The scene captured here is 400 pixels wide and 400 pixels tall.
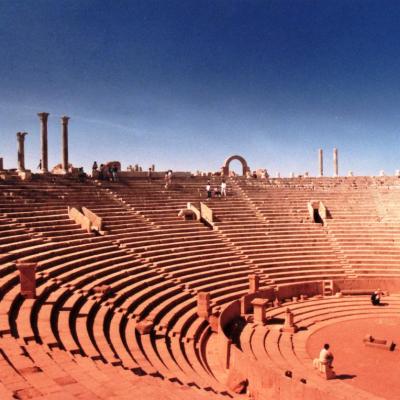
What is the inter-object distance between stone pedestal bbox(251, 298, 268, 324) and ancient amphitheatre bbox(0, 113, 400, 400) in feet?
0.16

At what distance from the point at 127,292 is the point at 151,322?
8.40ft

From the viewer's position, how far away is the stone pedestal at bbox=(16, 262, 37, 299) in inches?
495

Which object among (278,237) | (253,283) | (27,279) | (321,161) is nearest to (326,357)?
(253,283)

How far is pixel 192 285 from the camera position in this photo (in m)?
19.8

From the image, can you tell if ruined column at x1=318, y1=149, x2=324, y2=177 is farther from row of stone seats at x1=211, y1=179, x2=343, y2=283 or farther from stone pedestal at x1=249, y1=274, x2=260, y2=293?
stone pedestal at x1=249, y1=274, x2=260, y2=293

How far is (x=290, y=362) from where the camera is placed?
14.5 meters

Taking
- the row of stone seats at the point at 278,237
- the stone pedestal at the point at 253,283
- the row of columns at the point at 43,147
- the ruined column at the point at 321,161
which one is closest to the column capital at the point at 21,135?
the row of columns at the point at 43,147

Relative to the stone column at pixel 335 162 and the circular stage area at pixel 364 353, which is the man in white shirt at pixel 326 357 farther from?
the stone column at pixel 335 162

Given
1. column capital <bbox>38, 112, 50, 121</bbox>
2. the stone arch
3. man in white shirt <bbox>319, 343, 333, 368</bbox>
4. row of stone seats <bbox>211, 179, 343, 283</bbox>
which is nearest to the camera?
man in white shirt <bbox>319, 343, 333, 368</bbox>

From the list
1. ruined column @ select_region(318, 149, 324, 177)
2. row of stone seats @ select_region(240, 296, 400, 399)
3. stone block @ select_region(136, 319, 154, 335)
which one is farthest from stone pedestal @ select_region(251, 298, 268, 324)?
ruined column @ select_region(318, 149, 324, 177)

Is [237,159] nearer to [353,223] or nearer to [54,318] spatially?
[353,223]

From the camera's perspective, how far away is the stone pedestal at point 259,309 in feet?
59.3

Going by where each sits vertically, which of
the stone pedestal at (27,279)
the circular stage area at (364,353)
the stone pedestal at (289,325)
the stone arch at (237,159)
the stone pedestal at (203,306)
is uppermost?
the stone arch at (237,159)

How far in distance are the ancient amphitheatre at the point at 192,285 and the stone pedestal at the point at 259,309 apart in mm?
48
